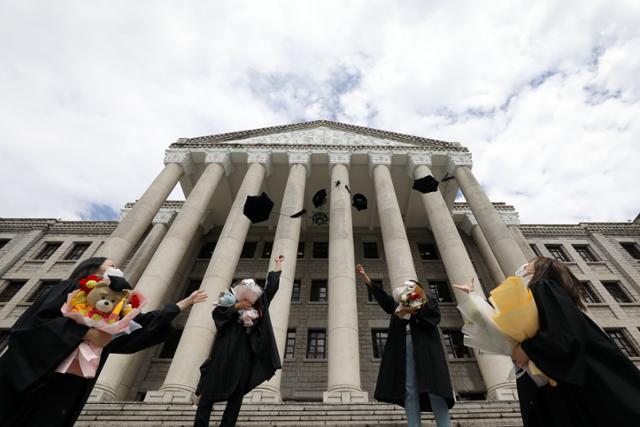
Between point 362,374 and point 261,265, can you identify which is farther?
point 261,265

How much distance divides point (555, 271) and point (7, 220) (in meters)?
41.6

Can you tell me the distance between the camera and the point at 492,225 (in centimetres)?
1669

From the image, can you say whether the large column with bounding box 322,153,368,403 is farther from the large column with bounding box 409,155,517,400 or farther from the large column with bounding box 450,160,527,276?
the large column with bounding box 450,160,527,276

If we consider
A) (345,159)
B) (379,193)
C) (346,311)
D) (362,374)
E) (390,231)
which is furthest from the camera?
(345,159)

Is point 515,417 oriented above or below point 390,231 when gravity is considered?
below

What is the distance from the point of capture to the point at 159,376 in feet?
61.1

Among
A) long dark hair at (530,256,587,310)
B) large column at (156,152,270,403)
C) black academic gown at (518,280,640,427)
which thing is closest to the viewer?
black academic gown at (518,280,640,427)

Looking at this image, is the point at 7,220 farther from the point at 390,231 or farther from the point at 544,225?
the point at 544,225

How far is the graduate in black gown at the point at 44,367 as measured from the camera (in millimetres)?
3162

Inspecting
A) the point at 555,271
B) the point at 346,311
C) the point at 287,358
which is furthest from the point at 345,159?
the point at 555,271

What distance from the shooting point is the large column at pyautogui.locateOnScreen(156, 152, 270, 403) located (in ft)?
35.8

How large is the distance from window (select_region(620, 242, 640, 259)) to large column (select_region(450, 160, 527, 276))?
19.6 m

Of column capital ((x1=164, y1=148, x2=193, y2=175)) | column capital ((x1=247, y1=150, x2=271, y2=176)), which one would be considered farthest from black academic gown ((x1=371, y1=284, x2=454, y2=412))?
column capital ((x1=164, y1=148, x2=193, y2=175))

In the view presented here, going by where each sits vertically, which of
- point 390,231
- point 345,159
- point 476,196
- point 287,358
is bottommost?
point 287,358
